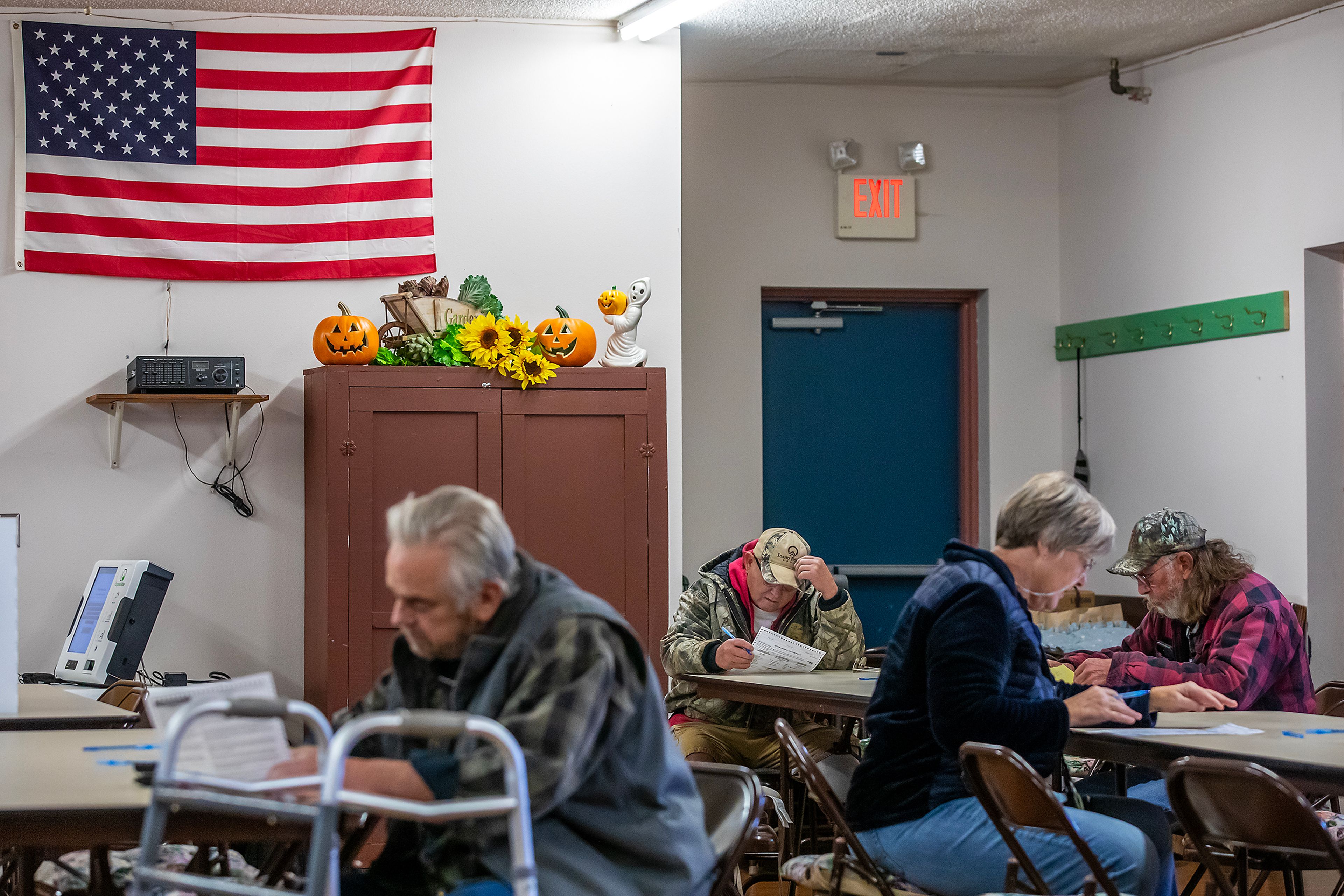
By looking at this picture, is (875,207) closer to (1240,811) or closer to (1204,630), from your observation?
(1204,630)

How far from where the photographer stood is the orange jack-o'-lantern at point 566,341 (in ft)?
17.5

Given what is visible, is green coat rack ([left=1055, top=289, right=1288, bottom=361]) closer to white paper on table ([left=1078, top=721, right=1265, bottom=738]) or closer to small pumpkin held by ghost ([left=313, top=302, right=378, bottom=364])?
white paper on table ([left=1078, top=721, right=1265, bottom=738])

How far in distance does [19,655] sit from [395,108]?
2592mm

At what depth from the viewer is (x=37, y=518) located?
5.50 m

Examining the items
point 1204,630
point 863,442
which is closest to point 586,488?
point 1204,630

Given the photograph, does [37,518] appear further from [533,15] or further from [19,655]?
[533,15]

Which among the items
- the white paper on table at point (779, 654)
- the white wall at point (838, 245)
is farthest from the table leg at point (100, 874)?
the white wall at point (838, 245)

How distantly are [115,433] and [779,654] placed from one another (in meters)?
2.80

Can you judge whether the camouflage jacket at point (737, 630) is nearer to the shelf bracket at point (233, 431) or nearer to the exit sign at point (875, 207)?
the shelf bracket at point (233, 431)

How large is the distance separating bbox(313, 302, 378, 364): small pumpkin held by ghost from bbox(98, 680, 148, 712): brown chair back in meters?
1.42

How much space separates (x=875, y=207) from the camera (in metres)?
7.35

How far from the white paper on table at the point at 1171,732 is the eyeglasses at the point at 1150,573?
1.04 metres

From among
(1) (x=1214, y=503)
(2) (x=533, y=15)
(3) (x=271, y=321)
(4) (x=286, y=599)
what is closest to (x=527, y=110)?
(2) (x=533, y=15)

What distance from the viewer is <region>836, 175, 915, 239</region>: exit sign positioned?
7.31m
